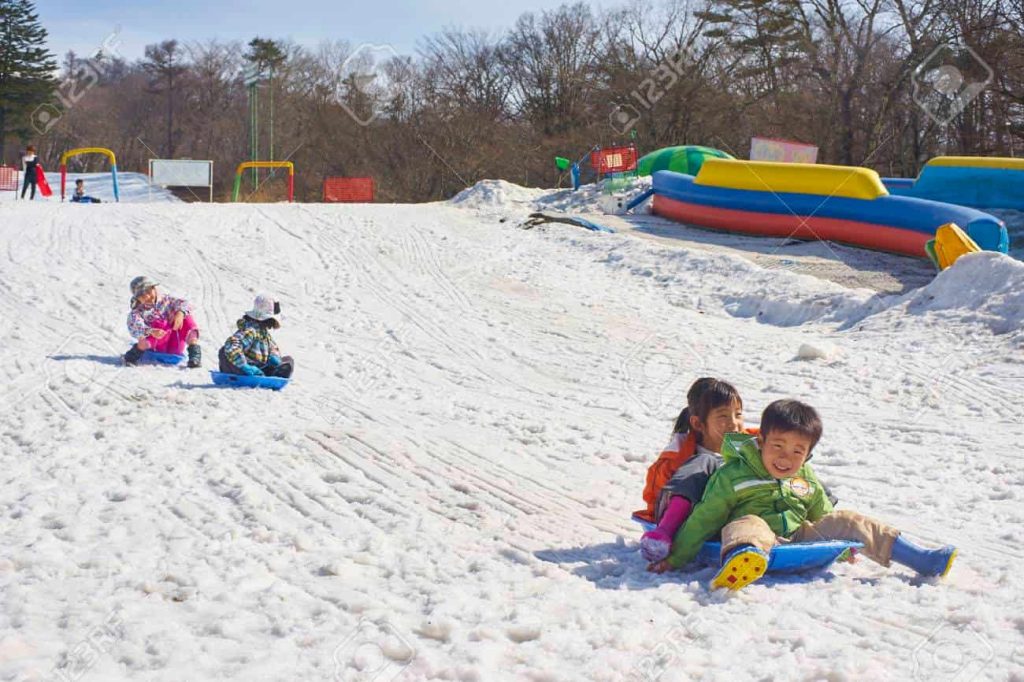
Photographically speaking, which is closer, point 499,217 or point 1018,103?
point 499,217

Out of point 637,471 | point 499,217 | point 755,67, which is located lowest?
point 637,471

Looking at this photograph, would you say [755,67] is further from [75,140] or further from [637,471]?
[75,140]

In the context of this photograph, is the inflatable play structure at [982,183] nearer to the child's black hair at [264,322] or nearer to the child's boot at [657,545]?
the child's black hair at [264,322]

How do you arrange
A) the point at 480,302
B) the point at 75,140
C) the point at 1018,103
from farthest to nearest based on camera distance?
the point at 75,140 < the point at 1018,103 < the point at 480,302

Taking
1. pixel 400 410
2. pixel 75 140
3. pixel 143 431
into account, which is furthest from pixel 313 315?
pixel 75 140

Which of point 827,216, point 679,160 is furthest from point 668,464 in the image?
point 679,160

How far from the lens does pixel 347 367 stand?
8.88 m

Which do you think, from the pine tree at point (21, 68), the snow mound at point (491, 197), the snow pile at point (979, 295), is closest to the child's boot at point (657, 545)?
the snow pile at point (979, 295)

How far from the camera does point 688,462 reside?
14.0ft

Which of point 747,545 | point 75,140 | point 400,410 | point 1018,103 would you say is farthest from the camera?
point 75,140

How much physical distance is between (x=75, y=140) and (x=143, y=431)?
147 feet

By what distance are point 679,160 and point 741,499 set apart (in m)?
18.4

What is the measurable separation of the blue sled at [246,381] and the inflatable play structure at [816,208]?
877cm

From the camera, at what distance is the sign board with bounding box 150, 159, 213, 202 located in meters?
25.7
